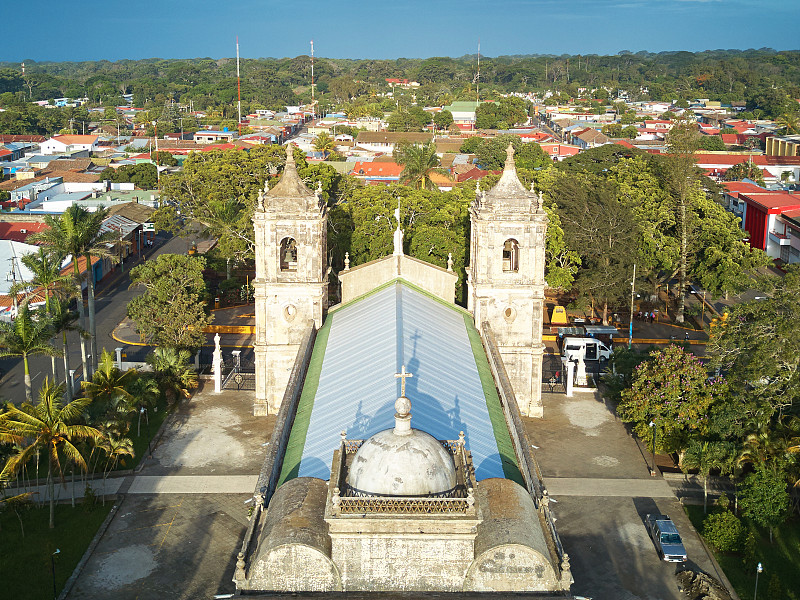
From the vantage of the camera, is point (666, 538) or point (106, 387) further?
point (106, 387)

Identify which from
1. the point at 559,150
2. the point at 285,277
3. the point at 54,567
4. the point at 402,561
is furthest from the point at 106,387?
the point at 559,150

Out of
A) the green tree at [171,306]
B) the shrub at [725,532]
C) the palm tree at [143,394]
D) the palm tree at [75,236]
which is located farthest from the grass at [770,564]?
the palm tree at [75,236]

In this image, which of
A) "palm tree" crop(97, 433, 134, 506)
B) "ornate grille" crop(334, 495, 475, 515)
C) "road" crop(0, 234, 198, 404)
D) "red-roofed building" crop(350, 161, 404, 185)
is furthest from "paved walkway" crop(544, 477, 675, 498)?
"red-roofed building" crop(350, 161, 404, 185)

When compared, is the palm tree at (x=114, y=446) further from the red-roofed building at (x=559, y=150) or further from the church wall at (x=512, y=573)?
the red-roofed building at (x=559, y=150)

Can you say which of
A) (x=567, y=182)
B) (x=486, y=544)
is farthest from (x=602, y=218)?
(x=486, y=544)

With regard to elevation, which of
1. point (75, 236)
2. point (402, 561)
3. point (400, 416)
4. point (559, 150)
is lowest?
point (402, 561)

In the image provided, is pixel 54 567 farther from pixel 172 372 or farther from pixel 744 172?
pixel 744 172

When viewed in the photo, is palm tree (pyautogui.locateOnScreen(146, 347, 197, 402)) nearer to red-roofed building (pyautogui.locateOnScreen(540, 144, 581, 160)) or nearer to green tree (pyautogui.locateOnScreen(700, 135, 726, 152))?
red-roofed building (pyautogui.locateOnScreen(540, 144, 581, 160))
